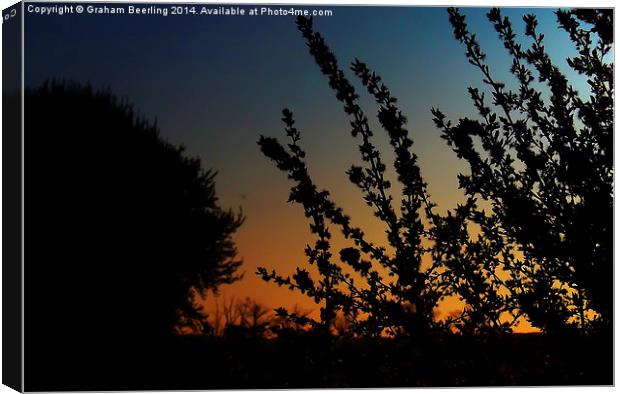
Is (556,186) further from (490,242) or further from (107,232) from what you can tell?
(107,232)

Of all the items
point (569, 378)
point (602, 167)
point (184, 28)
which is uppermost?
point (184, 28)

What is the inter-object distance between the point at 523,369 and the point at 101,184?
9.80 ft

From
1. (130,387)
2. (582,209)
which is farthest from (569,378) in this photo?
(130,387)

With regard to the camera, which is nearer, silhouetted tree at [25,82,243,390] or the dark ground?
silhouetted tree at [25,82,243,390]

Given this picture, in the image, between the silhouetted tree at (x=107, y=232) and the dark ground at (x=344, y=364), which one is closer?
the silhouetted tree at (x=107, y=232)

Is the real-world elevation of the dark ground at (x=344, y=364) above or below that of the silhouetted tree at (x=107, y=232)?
below

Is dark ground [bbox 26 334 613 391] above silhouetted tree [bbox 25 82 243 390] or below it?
below

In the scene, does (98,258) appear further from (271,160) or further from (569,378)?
(569,378)

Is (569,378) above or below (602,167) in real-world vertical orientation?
below

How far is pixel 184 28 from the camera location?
5969mm

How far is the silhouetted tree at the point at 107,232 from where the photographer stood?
567cm

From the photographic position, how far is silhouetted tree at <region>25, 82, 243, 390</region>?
5.67 meters

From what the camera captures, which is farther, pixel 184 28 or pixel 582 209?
pixel 184 28

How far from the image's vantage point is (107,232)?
19.2 feet
